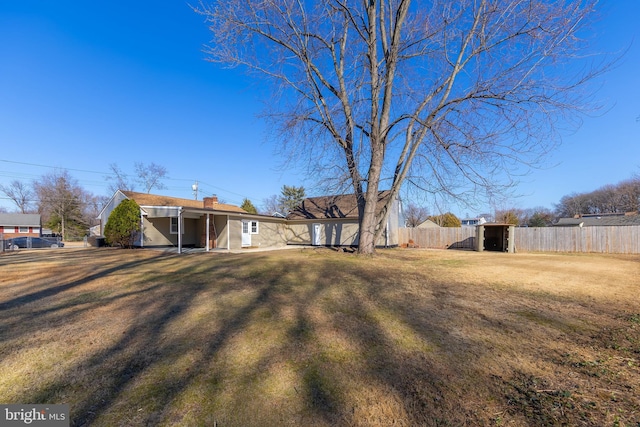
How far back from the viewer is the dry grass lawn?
2381 millimetres

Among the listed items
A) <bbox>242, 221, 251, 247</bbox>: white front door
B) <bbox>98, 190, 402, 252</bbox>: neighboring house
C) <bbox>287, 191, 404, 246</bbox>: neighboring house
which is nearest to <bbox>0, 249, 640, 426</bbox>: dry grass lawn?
<bbox>98, 190, 402, 252</bbox>: neighboring house

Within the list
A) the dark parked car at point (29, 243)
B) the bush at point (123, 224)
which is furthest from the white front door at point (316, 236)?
the dark parked car at point (29, 243)

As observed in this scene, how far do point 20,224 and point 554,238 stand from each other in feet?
206

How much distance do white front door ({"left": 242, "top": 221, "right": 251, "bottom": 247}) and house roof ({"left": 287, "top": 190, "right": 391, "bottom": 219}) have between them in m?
5.12

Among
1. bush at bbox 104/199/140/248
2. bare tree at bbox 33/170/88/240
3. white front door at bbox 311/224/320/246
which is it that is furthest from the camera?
bare tree at bbox 33/170/88/240

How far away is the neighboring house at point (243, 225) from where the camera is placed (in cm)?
1845

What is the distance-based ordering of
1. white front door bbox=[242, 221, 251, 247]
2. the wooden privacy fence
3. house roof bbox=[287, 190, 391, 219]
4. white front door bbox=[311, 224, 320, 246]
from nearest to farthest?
the wooden privacy fence, white front door bbox=[242, 221, 251, 247], house roof bbox=[287, 190, 391, 219], white front door bbox=[311, 224, 320, 246]

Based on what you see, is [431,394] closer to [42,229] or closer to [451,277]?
[451,277]

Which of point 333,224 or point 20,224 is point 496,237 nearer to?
point 333,224

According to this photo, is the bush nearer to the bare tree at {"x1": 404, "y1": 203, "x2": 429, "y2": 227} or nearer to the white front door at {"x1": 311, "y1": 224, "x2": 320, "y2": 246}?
the white front door at {"x1": 311, "y1": 224, "x2": 320, "y2": 246}

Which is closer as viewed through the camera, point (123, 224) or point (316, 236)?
point (123, 224)

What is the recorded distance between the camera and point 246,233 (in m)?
19.4

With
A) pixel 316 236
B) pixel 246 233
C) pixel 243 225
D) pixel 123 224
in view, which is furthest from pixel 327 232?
pixel 123 224

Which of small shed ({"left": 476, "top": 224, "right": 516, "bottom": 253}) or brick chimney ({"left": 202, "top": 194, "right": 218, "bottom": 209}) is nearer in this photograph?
small shed ({"left": 476, "top": 224, "right": 516, "bottom": 253})
